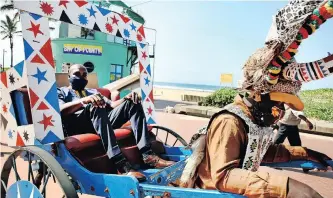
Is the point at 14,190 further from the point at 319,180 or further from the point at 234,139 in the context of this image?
the point at 319,180

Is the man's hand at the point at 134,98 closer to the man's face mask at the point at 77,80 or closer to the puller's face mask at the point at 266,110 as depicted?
the man's face mask at the point at 77,80

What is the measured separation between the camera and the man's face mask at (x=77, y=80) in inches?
148

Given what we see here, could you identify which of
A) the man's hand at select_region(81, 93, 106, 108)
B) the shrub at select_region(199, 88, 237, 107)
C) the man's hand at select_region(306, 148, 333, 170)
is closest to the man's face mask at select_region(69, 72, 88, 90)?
the man's hand at select_region(81, 93, 106, 108)

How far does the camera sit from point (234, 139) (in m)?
1.66

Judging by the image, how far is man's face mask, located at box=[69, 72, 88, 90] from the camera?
376cm

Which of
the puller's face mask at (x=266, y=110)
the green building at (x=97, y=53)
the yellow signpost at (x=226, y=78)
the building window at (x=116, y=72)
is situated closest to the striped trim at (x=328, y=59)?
the puller's face mask at (x=266, y=110)

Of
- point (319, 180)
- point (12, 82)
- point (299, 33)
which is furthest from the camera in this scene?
point (319, 180)

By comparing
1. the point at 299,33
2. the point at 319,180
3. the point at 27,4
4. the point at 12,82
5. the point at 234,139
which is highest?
the point at 27,4

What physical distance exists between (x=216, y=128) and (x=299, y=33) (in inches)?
25.1

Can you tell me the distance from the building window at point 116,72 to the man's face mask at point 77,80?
3031mm

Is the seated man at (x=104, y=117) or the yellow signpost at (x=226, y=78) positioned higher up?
the yellow signpost at (x=226, y=78)

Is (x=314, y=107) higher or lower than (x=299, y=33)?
lower

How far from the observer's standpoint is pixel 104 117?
3.10 meters

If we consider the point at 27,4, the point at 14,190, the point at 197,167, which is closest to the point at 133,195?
the point at 197,167
